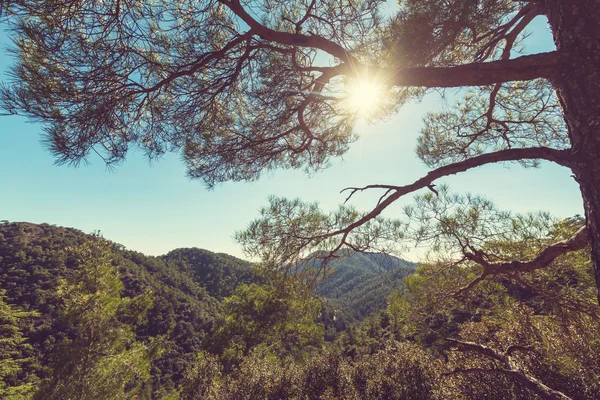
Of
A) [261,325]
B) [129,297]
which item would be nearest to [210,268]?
[129,297]

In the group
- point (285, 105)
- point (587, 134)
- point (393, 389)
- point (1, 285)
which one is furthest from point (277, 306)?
point (1, 285)

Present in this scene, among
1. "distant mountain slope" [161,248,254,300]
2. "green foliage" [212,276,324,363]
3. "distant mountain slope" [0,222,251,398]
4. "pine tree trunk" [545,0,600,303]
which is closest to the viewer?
"pine tree trunk" [545,0,600,303]

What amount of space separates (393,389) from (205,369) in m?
4.67

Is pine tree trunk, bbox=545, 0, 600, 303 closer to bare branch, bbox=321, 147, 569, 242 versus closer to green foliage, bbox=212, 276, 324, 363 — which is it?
bare branch, bbox=321, 147, 569, 242

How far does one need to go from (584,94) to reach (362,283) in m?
98.8

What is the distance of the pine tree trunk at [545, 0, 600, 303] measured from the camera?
3.38ft

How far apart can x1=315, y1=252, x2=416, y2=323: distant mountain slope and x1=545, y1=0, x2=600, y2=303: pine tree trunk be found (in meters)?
1.39

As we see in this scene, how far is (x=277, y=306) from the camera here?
9875 millimetres

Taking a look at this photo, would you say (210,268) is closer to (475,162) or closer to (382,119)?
(382,119)

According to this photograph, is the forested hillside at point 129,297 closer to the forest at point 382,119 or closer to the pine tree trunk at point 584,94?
the forest at point 382,119

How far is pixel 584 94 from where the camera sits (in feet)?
3.50

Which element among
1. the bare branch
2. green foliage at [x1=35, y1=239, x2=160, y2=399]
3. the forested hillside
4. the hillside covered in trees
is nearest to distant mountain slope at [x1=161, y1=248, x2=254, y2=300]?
the forested hillside

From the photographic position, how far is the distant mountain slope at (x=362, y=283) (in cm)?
238

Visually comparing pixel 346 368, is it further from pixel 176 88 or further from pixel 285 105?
pixel 176 88
